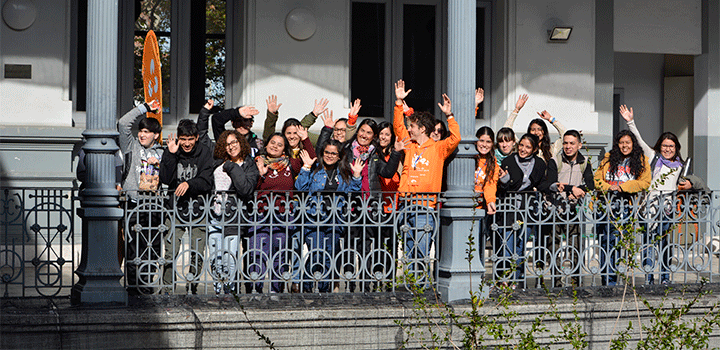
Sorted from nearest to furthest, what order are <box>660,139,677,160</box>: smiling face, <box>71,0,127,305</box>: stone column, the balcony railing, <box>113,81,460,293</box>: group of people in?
<box>71,0,127,305</box>: stone column → the balcony railing → <box>113,81,460,293</box>: group of people → <box>660,139,677,160</box>: smiling face

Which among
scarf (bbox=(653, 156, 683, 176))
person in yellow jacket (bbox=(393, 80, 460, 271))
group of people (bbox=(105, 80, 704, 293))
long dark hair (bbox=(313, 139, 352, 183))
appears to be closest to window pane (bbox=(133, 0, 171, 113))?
group of people (bbox=(105, 80, 704, 293))

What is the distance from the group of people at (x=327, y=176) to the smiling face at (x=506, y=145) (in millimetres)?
225

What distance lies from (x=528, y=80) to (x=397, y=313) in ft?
18.6

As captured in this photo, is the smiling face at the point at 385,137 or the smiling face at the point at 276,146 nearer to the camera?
the smiling face at the point at 276,146

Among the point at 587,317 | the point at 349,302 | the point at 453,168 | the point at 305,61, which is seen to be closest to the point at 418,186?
the point at 453,168

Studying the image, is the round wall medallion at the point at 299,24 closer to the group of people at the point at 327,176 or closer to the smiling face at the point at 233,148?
the group of people at the point at 327,176

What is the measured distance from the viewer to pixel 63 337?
6172mm

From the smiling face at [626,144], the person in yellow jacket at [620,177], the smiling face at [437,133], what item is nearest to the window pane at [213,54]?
the smiling face at [437,133]

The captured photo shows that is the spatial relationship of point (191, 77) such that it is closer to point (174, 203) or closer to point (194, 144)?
point (194, 144)

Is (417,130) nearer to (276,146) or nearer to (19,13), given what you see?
(276,146)

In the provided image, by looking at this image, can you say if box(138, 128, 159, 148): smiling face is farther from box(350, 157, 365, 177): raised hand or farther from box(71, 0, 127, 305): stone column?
box(350, 157, 365, 177): raised hand

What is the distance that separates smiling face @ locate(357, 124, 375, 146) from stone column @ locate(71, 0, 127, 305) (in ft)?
7.34

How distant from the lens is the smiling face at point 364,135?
25.6 ft

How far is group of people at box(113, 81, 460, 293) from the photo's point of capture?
6.86 metres
